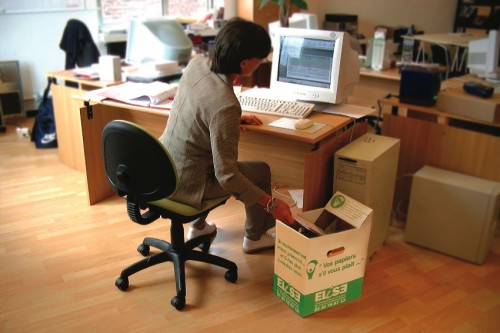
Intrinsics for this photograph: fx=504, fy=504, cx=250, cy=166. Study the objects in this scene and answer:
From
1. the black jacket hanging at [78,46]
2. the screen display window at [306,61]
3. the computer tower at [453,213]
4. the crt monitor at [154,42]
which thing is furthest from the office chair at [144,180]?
the black jacket hanging at [78,46]

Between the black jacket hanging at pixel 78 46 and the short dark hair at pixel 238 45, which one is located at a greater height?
the short dark hair at pixel 238 45

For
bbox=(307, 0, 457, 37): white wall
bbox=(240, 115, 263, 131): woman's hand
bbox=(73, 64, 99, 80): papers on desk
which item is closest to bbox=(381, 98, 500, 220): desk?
bbox=(240, 115, 263, 131): woman's hand

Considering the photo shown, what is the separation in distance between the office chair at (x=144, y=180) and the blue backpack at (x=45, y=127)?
2.26m

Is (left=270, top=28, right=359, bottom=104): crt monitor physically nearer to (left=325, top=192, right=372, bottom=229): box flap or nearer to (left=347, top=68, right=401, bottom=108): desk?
(left=325, top=192, right=372, bottom=229): box flap

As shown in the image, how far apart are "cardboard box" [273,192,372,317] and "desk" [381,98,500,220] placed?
90 centimetres

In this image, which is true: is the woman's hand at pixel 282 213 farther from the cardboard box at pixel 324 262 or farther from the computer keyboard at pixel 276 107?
the computer keyboard at pixel 276 107

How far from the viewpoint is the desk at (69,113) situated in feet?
11.6

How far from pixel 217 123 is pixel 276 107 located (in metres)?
0.69

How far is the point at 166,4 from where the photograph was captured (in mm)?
5820

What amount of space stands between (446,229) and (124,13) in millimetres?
4201

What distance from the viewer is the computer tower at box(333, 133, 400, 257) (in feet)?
7.77

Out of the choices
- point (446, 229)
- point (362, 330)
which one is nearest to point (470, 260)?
point (446, 229)

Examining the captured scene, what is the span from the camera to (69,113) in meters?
3.64

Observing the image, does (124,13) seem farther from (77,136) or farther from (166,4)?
(77,136)
